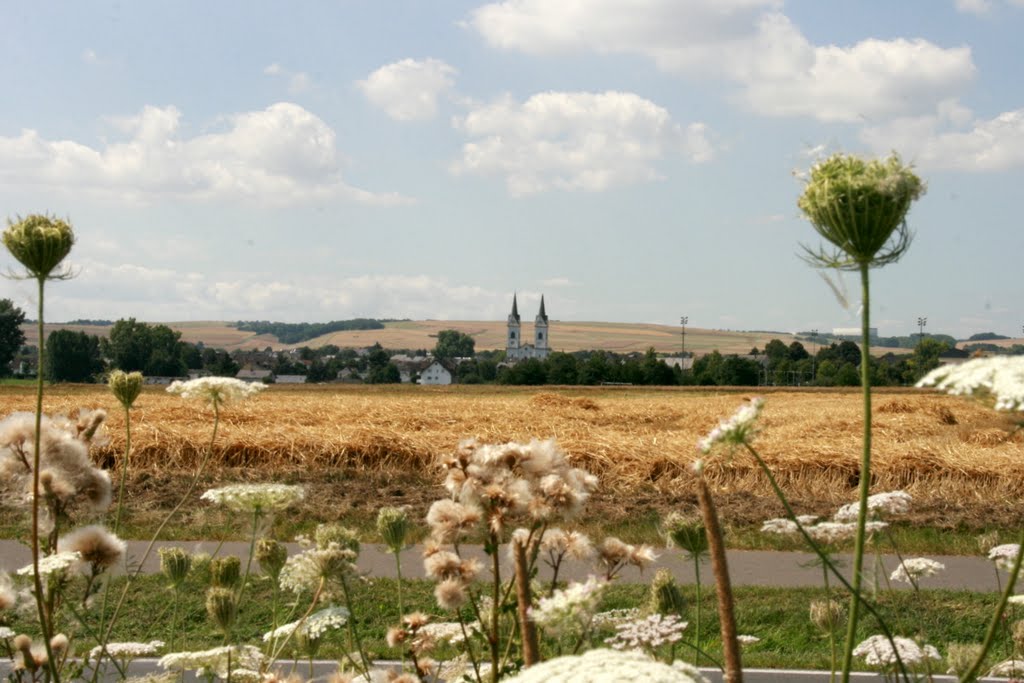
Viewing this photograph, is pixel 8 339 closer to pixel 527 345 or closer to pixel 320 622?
pixel 320 622

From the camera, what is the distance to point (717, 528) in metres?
1.53

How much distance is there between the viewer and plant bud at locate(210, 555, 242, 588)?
2901 mm

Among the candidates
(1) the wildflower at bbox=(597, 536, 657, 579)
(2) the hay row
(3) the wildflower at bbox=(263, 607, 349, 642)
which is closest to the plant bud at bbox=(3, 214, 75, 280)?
(3) the wildflower at bbox=(263, 607, 349, 642)

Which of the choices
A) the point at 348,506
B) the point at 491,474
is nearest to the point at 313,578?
the point at 491,474

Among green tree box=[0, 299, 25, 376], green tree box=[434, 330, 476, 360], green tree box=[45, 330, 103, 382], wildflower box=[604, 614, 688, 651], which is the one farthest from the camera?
green tree box=[434, 330, 476, 360]

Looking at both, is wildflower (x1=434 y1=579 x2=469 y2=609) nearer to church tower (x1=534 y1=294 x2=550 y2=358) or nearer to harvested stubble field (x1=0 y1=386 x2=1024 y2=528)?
harvested stubble field (x1=0 y1=386 x2=1024 y2=528)

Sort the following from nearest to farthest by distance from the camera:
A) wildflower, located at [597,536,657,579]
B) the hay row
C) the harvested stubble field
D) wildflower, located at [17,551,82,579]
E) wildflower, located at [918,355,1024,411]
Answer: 1. wildflower, located at [918,355,1024,411]
2. wildflower, located at [17,551,82,579]
3. wildflower, located at [597,536,657,579]
4. the harvested stubble field
5. the hay row

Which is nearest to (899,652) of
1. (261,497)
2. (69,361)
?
(261,497)

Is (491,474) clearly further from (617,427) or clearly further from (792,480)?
(617,427)

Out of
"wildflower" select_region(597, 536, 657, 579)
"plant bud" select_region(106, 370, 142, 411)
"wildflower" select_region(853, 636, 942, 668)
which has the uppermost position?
"plant bud" select_region(106, 370, 142, 411)

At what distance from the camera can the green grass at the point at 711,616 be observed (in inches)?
276

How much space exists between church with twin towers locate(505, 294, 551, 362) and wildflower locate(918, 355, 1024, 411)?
167 metres

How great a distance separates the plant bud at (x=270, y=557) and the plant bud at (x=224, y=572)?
129mm

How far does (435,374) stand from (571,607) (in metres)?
132
